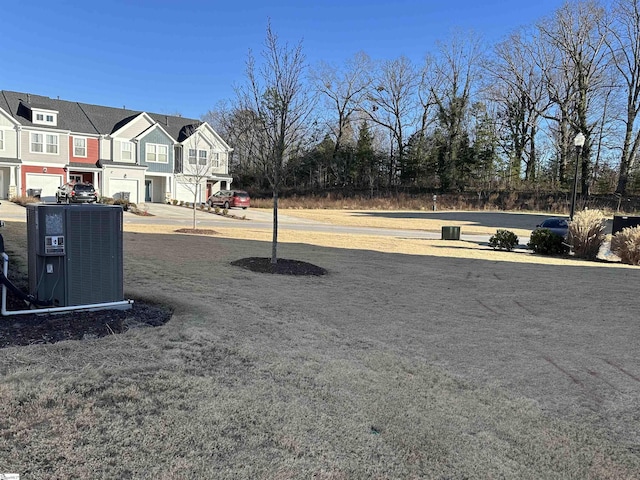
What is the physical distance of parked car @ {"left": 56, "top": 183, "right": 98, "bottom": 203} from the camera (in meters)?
29.0

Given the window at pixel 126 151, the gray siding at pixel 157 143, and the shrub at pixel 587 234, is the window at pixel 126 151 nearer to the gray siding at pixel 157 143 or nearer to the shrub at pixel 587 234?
the gray siding at pixel 157 143

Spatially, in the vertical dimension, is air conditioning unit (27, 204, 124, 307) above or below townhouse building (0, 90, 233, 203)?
below

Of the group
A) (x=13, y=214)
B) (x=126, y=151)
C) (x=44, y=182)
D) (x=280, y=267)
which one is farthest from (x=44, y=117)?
(x=280, y=267)

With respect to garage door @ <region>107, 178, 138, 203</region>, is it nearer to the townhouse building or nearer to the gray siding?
the townhouse building

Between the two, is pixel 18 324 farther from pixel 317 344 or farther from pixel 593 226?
pixel 593 226

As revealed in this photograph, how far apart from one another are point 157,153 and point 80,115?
22.1 ft

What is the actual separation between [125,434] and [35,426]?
1.60 feet

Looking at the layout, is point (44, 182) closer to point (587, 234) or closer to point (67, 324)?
point (587, 234)

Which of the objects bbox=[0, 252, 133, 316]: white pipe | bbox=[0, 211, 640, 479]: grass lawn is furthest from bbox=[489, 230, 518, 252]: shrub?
bbox=[0, 252, 133, 316]: white pipe

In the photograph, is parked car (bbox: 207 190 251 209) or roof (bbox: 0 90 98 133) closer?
roof (bbox: 0 90 98 133)

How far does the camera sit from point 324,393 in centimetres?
355

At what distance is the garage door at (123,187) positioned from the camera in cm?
3781

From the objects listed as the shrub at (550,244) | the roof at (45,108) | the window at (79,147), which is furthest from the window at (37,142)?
the shrub at (550,244)

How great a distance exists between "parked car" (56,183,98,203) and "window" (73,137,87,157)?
7280 mm
